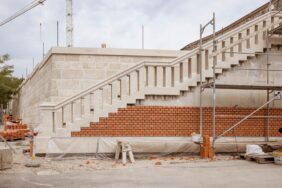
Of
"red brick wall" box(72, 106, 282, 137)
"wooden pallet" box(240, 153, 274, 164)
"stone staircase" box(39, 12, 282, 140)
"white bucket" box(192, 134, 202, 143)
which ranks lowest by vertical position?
"wooden pallet" box(240, 153, 274, 164)

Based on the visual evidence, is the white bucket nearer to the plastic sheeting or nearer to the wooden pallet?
the plastic sheeting

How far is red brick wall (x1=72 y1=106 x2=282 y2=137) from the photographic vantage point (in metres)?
14.3

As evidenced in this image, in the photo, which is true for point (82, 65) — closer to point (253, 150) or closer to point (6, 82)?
point (253, 150)

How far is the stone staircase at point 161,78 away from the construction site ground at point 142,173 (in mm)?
1351

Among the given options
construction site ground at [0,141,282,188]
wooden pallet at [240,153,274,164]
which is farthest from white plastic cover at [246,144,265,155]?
construction site ground at [0,141,282,188]

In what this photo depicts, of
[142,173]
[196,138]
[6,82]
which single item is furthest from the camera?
[6,82]

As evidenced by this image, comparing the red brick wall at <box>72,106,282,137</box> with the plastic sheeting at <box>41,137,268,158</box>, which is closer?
the plastic sheeting at <box>41,137,268,158</box>

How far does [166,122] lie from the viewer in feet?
48.1

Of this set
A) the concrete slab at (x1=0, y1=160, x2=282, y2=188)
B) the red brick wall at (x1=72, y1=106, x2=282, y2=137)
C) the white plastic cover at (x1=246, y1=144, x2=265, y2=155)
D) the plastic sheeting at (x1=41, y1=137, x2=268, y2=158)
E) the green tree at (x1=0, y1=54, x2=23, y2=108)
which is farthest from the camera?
the green tree at (x1=0, y1=54, x2=23, y2=108)

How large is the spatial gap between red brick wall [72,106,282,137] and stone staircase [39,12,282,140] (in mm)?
306

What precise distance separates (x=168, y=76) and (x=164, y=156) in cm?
286

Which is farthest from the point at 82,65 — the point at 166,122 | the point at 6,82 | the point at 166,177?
the point at 6,82

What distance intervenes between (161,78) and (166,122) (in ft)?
5.31

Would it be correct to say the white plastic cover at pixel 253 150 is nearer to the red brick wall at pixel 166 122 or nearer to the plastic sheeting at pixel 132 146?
the plastic sheeting at pixel 132 146
